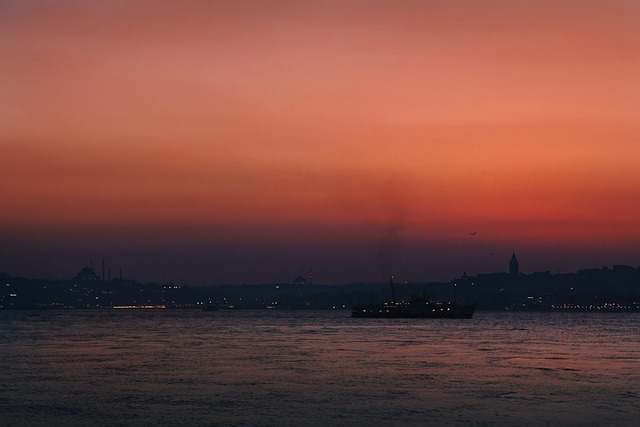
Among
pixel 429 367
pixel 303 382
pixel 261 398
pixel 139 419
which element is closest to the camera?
pixel 139 419

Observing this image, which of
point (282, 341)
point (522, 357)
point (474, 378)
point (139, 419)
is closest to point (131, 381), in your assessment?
point (139, 419)

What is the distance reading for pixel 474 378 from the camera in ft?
183

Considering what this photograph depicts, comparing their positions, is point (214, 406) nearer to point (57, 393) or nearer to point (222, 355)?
point (57, 393)

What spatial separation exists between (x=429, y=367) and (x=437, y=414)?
2475 cm

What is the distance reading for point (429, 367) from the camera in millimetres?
64188

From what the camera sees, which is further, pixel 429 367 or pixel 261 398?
pixel 429 367

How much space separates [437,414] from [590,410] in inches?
275

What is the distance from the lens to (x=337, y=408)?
41.7 meters

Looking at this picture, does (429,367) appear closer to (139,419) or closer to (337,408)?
(337,408)

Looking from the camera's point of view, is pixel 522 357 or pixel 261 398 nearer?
pixel 261 398

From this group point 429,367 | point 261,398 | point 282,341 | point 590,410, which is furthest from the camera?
point 282,341

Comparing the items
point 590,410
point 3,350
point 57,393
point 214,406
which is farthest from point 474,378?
point 3,350

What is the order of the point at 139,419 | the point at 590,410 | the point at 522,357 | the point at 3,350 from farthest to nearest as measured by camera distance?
the point at 3,350 → the point at 522,357 → the point at 590,410 → the point at 139,419

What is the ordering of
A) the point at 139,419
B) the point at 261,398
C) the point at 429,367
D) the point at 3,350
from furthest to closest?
the point at 3,350 < the point at 429,367 < the point at 261,398 < the point at 139,419
